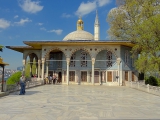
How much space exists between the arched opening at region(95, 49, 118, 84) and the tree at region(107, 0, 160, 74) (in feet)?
9.60

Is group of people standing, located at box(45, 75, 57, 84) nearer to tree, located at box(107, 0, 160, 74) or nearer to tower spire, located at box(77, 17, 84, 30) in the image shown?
tree, located at box(107, 0, 160, 74)

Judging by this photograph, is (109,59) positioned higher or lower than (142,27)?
lower

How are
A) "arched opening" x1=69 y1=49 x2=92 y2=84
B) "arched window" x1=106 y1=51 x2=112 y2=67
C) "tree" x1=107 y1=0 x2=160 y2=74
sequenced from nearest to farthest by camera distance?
"tree" x1=107 y1=0 x2=160 y2=74 → "arched window" x1=106 y1=51 x2=112 y2=67 → "arched opening" x1=69 y1=49 x2=92 y2=84

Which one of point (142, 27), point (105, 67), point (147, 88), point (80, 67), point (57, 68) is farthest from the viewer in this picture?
point (57, 68)

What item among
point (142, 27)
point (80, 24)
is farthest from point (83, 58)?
point (80, 24)

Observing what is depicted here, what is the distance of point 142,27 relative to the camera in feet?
52.1

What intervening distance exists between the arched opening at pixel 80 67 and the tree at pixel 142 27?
15.7 ft

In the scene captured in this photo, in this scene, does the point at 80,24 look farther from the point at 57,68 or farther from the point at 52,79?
the point at 52,79

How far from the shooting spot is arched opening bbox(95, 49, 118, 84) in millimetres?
21156

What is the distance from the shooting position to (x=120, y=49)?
2036cm

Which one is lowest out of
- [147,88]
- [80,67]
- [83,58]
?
[147,88]

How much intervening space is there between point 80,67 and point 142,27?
912 centimetres

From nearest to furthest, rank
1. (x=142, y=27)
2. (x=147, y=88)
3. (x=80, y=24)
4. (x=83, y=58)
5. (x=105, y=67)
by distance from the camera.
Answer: (x=147, y=88) < (x=142, y=27) < (x=105, y=67) < (x=83, y=58) < (x=80, y=24)

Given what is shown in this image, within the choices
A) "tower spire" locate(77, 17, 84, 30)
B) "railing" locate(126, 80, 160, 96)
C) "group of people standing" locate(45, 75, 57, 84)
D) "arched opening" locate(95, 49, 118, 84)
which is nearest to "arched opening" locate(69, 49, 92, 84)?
"arched opening" locate(95, 49, 118, 84)
